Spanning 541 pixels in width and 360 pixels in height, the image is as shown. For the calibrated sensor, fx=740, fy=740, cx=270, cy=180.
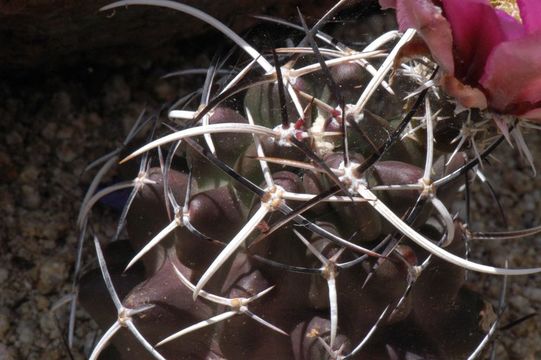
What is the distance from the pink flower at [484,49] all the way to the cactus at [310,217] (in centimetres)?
4

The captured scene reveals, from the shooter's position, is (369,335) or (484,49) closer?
(484,49)

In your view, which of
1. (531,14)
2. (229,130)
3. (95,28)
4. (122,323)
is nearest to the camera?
(531,14)

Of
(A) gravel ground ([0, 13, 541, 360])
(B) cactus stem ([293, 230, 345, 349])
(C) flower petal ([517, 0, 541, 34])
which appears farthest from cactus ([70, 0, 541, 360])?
(A) gravel ground ([0, 13, 541, 360])

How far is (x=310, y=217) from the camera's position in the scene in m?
0.95

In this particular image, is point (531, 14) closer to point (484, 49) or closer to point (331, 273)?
point (484, 49)

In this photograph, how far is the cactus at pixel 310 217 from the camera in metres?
0.90

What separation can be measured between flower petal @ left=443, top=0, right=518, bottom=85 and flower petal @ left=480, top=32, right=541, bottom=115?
28 mm

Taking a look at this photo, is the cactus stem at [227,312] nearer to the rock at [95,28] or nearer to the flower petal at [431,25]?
the flower petal at [431,25]

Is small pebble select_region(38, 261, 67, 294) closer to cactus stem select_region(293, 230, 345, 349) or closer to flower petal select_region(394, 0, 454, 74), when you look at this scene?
cactus stem select_region(293, 230, 345, 349)

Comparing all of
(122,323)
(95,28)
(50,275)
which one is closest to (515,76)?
(122,323)

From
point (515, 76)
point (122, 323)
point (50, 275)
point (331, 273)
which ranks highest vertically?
point (515, 76)

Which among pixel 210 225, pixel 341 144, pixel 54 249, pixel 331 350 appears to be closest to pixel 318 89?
pixel 341 144

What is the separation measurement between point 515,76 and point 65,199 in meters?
0.92

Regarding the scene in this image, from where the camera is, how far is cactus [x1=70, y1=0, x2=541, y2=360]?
2.97 ft
